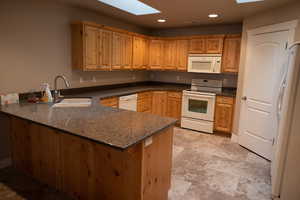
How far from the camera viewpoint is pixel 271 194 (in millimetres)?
2383

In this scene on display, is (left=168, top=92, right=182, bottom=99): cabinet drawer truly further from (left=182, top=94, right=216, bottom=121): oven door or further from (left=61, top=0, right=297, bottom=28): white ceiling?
(left=61, top=0, right=297, bottom=28): white ceiling

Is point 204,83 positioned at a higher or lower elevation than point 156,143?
higher

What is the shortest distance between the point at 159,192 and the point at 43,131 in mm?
1450

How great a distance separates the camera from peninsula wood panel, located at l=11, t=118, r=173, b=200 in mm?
1712

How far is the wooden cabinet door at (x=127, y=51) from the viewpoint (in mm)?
4289

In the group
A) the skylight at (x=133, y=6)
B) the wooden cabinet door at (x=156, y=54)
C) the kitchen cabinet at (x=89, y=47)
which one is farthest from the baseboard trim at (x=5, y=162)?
the wooden cabinet door at (x=156, y=54)

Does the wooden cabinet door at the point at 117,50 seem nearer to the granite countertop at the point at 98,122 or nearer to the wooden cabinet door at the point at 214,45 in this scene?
the granite countertop at the point at 98,122

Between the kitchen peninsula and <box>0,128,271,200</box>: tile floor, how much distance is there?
19 centimetres

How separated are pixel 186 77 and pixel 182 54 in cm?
70

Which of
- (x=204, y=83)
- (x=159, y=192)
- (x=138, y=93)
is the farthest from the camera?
(x=204, y=83)

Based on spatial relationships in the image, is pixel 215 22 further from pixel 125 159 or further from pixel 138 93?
pixel 125 159

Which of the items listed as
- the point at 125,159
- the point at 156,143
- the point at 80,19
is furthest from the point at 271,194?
the point at 80,19

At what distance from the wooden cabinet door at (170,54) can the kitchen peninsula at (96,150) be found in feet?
9.88

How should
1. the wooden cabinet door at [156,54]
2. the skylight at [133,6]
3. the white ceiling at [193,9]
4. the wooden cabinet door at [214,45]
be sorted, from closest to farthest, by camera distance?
the white ceiling at [193,9], the skylight at [133,6], the wooden cabinet door at [214,45], the wooden cabinet door at [156,54]
